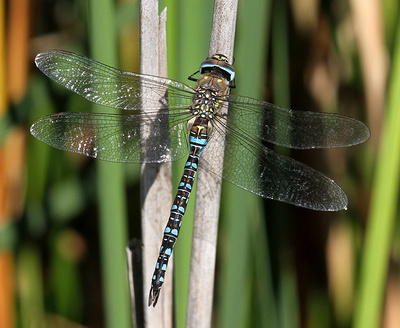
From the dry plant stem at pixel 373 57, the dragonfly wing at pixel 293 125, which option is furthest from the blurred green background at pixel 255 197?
the dragonfly wing at pixel 293 125

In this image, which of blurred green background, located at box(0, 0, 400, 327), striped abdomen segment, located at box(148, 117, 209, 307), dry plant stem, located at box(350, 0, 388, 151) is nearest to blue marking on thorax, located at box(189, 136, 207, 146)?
striped abdomen segment, located at box(148, 117, 209, 307)

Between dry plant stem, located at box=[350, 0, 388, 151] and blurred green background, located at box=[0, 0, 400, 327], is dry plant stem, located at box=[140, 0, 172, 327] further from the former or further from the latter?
dry plant stem, located at box=[350, 0, 388, 151]

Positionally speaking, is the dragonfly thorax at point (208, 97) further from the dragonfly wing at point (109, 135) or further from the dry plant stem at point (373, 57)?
the dry plant stem at point (373, 57)

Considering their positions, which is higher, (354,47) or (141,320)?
(354,47)

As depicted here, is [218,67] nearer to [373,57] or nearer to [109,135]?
[109,135]

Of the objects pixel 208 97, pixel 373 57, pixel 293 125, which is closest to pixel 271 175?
pixel 293 125

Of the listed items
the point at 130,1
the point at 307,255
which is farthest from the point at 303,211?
the point at 130,1

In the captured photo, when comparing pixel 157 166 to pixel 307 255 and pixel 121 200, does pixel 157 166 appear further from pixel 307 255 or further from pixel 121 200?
pixel 307 255
